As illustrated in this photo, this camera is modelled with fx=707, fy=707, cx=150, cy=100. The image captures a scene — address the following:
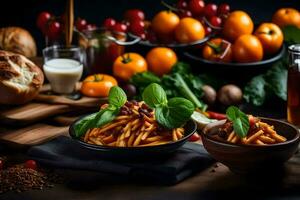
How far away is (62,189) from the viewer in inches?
81.1

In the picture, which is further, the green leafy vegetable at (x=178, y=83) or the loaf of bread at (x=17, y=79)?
the green leafy vegetable at (x=178, y=83)

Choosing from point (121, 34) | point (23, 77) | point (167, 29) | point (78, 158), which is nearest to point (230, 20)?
point (167, 29)

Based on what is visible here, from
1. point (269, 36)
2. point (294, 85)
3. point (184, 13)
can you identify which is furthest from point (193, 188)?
point (184, 13)

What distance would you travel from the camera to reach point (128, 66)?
2.99 metres

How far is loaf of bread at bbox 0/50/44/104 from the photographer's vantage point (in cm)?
259

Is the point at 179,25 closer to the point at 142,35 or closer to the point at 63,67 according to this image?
the point at 142,35

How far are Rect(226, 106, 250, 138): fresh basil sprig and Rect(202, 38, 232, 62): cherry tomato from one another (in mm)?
941

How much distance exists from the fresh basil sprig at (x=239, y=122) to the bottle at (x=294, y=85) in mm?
499

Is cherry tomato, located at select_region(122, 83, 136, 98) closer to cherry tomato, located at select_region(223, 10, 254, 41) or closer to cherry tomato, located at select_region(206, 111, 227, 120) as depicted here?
cherry tomato, located at select_region(206, 111, 227, 120)

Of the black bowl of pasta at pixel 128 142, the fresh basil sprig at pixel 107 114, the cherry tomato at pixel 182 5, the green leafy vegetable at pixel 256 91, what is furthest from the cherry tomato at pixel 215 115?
the cherry tomato at pixel 182 5

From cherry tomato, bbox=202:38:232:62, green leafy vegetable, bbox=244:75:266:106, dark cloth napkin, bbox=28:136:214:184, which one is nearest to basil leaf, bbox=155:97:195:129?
dark cloth napkin, bbox=28:136:214:184

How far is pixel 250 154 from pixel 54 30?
1.43 m

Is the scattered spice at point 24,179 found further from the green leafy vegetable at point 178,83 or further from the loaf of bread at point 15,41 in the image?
the loaf of bread at point 15,41

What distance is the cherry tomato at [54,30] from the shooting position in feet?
10.2
